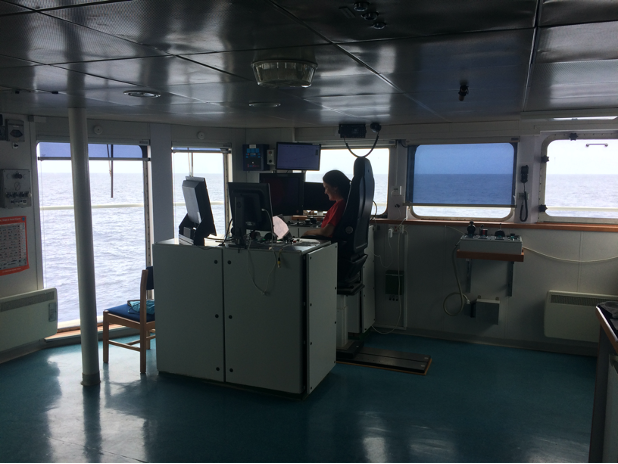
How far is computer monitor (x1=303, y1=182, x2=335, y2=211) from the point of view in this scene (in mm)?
5504

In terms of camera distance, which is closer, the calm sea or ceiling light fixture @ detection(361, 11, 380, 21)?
ceiling light fixture @ detection(361, 11, 380, 21)

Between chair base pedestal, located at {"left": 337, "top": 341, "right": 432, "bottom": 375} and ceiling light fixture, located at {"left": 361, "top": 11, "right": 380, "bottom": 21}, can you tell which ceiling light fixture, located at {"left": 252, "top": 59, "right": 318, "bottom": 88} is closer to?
ceiling light fixture, located at {"left": 361, "top": 11, "right": 380, "bottom": 21}

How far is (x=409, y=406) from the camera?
136 inches

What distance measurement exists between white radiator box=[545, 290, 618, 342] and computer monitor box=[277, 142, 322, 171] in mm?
2924

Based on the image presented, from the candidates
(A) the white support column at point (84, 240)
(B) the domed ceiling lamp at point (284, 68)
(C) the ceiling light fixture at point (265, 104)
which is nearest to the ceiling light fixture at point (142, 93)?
(A) the white support column at point (84, 240)

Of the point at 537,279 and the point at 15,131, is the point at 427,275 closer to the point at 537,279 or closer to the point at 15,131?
the point at 537,279

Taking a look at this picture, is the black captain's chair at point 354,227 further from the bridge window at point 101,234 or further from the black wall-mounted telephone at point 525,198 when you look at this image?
the bridge window at point 101,234

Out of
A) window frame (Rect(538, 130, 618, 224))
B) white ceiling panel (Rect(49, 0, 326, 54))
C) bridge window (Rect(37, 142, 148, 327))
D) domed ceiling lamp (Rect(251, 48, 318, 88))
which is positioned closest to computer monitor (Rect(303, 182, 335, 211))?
bridge window (Rect(37, 142, 148, 327))

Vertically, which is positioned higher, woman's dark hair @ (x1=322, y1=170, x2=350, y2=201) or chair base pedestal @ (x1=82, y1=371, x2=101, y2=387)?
woman's dark hair @ (x1=322, y1=170, x2=350, y2=201)

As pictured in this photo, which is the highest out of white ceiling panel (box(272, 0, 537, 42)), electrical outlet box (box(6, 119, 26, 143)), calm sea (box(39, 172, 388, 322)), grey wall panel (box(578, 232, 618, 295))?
white ceiling panel (box(272, 0, 537, 42))

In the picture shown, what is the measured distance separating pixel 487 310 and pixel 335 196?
192 cm

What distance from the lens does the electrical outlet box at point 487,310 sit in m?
4.80

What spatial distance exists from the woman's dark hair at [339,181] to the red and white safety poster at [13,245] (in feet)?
9.46

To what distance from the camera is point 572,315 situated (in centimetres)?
450
